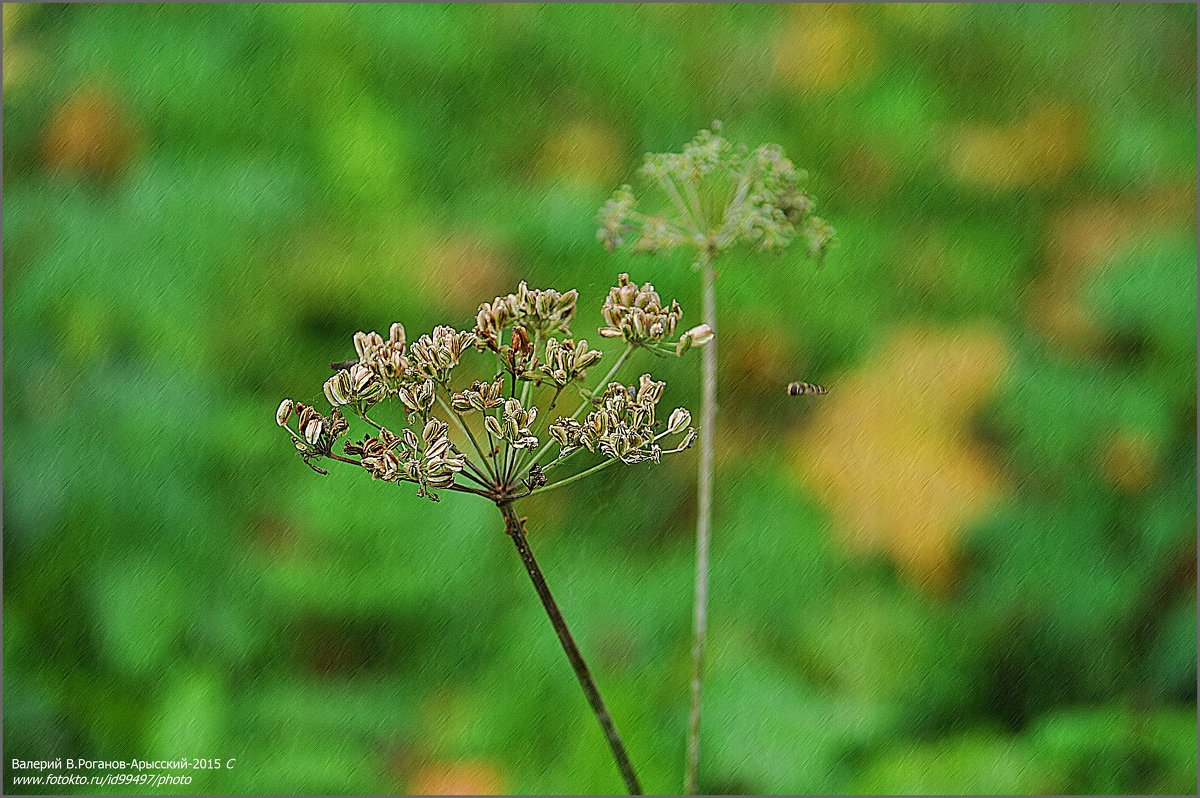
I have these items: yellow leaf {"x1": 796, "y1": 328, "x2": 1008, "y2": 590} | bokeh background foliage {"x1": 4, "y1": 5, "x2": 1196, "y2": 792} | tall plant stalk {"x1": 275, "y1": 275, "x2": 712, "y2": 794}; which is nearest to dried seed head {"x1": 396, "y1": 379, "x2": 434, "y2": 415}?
tall plant stalk {"x1": 275, "y1": 275, "x2": 712, "y2": 794}

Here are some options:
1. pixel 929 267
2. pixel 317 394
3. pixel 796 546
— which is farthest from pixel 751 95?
pixel 317 394

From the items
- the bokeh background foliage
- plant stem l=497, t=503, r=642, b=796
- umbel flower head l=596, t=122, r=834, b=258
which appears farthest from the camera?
the bokeh background foliage

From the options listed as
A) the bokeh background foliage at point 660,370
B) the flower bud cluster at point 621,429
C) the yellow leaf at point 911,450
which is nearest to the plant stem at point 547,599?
the flower bud cluster at point 621,429

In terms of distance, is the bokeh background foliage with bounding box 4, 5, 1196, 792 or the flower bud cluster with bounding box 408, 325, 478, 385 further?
the bokeh background foliage with bounding box 4, 5, 1196, 792

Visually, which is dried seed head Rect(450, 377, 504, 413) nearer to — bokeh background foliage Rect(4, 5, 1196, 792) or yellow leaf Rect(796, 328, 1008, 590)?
bokeh background foliage Rect(4, 5, 1196, 792)

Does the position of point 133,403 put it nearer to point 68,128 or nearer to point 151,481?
point 151,481

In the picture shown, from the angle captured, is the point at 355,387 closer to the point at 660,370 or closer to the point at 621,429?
the point at 621,429

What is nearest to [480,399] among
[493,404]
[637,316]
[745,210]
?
[493,404]

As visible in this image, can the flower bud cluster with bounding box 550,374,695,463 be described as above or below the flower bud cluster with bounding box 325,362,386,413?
below
